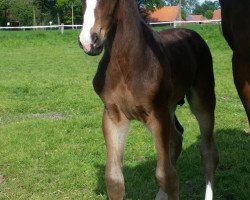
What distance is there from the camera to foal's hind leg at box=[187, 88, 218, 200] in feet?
13.0

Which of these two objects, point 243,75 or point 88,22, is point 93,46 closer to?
Answer: point 88,22

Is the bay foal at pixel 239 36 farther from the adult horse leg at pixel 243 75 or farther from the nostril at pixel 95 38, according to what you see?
the nostril at pixel 95 38

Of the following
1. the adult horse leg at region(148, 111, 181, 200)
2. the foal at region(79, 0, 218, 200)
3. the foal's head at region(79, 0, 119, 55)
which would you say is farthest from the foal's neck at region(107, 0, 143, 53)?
the adult horse leg at region(148, 111, 181, 200)

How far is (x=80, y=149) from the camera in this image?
574 centimetres

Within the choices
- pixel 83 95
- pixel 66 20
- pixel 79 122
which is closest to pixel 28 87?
pixel 83 95

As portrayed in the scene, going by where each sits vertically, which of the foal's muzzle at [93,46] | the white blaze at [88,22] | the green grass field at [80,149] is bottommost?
the green grass field at [80,149]

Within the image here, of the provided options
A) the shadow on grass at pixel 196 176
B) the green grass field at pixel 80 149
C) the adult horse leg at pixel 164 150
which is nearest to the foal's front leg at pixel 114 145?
the adult horse leg at pixel 164 150

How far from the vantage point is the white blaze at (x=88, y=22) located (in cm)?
264

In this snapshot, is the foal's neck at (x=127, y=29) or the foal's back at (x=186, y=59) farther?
the foal's back at (x=186, y=59)

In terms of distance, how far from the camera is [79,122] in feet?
22.7

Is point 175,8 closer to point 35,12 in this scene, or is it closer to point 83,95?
point 35,12

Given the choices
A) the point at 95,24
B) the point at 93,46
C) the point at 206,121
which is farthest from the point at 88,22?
the point at 206,121

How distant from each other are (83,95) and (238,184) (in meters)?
5.03

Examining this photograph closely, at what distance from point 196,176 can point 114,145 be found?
1.72m
